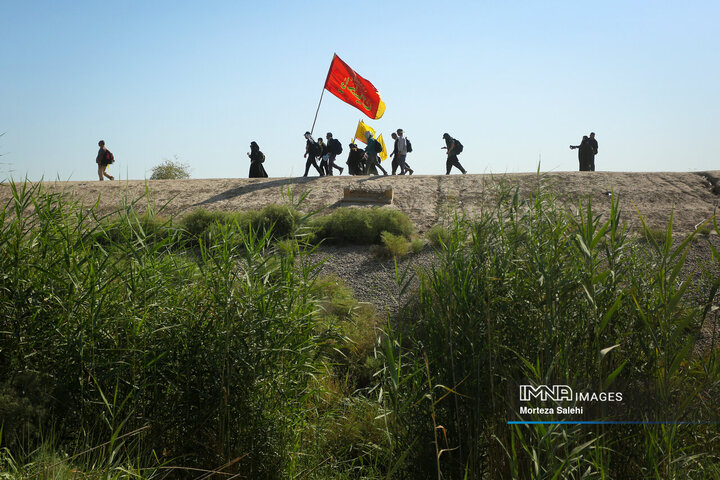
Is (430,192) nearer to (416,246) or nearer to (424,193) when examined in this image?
(424,193)

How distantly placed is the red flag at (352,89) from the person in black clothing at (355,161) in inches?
60.9

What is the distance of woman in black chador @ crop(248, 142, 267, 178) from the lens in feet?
57.2

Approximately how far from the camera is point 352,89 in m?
16.7

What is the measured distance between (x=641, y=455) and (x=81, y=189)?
14775mm

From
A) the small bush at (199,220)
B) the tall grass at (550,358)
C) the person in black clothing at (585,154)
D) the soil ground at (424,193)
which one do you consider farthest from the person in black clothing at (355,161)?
the tall grass at (550,358)

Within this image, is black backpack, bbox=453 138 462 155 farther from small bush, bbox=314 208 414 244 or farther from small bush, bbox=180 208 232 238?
small bush, bbox=180 208 232 238

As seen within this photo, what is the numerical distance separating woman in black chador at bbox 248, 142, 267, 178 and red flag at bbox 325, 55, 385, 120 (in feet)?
9.77

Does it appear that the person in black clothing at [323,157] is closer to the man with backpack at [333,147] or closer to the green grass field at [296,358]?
the man with backpack at [333,147]

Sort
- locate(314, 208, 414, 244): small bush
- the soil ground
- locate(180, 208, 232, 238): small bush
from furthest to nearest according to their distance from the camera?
the soil ground < locate(180, 208, 232, 238): small bush < locate(314, 208, 414, 244): small bush

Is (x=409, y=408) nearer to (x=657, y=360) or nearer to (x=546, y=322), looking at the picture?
(x=546, y=322)

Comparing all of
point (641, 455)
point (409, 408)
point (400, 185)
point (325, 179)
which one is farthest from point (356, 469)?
point (325, 179)

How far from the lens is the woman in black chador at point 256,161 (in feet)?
57.2

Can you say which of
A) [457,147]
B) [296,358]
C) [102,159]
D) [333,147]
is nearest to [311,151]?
[333,147]

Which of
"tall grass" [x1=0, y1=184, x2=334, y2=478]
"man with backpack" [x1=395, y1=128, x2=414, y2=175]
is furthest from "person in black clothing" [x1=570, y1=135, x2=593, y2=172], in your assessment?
"tall grass" [x1=0, y1=184, x2=334, y2=478]
